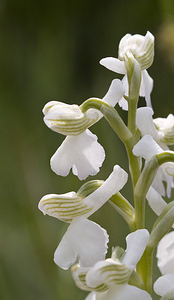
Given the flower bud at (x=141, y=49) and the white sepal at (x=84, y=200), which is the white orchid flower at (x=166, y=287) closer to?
the white sepal at (x=84, y=200)

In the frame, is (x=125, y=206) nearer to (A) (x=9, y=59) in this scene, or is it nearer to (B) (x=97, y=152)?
(B) (x=97, y=152)

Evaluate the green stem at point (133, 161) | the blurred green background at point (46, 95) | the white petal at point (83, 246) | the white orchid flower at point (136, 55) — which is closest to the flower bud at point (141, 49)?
the white orchid flower at point (136, 55)

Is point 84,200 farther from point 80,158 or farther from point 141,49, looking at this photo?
point 141,49

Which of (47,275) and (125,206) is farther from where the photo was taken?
(47,275)

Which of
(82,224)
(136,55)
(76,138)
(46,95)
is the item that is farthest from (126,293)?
(46,95)

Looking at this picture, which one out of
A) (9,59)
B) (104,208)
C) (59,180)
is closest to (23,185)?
(59,180)

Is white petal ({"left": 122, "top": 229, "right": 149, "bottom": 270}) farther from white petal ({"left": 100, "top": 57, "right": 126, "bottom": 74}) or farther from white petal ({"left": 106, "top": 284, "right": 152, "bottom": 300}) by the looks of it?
white petal ({"left": 100, "top": 57, "right": 126, "bottom": 74})
